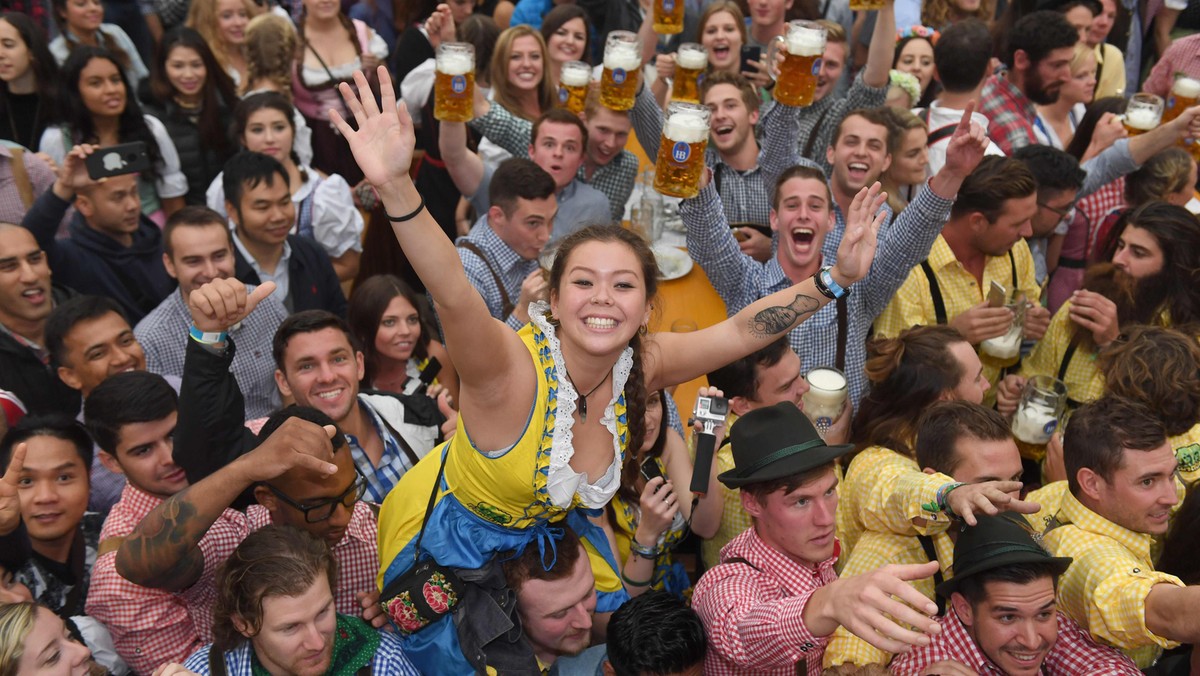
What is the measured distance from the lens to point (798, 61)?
4.04 metres

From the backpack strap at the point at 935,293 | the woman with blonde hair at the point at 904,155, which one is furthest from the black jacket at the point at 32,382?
the woman with blonde hair at the point at 904,155

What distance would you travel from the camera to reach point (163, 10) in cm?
629

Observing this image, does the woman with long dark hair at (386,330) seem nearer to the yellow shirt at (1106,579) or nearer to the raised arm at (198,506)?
the raised arm at (198,506)

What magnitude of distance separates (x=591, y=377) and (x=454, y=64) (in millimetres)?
2149

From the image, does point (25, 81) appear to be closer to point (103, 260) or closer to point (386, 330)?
point (103, 260)

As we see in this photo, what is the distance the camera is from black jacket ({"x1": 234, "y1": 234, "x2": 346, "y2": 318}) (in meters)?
3.87

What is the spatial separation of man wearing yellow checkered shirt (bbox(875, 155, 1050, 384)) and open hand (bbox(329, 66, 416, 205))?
90.2 inches

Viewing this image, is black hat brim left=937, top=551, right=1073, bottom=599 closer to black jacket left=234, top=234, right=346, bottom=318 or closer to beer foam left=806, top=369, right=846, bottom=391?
beer foam left=806, top=369, right=846, bottom=391

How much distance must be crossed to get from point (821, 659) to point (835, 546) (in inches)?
12.4

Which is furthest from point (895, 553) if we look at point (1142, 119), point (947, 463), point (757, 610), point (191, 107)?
point (191, 107)

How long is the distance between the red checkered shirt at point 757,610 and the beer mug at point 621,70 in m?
2.40

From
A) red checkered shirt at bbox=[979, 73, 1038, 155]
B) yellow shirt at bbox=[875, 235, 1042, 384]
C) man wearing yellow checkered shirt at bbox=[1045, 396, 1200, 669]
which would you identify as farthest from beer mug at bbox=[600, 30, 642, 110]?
man wearing yellow checkered shirt at bbox=[1045, 396, 1200, 669]

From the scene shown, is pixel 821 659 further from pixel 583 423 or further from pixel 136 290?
pixel 136 290

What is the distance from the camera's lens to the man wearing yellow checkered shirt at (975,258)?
3.64m
